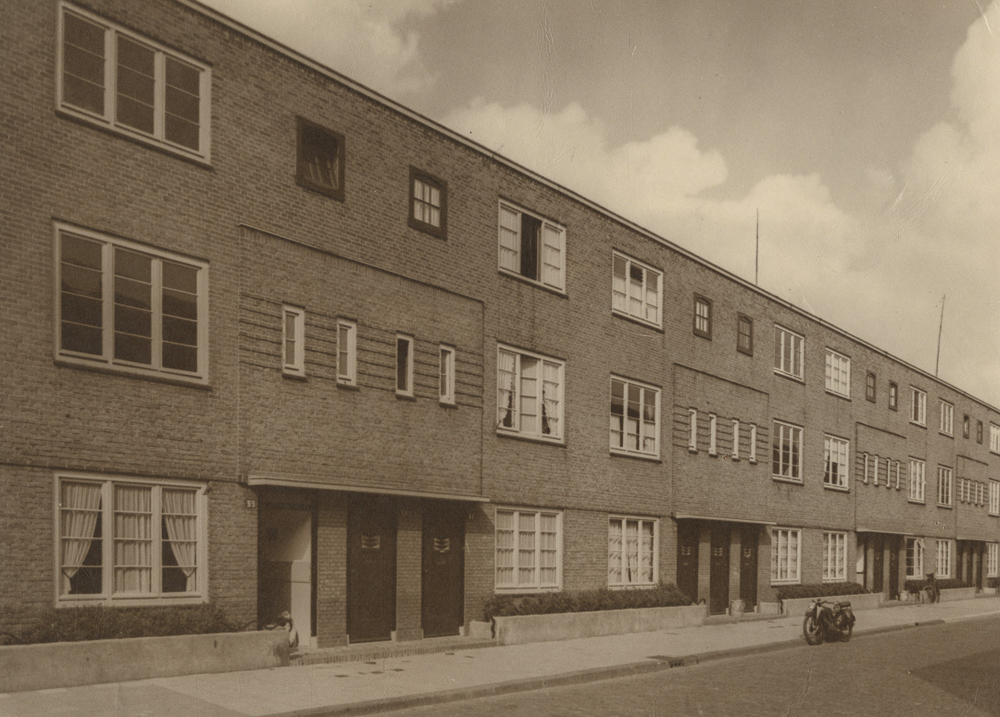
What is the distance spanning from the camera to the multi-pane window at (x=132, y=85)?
14.3 meters

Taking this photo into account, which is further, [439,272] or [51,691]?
[439,272]

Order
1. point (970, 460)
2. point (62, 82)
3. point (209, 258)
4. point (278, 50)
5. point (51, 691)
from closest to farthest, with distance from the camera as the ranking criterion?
point (51, 691) → point (62, 82) → point (209, 258) → point (278, 50) → point (970, 460)

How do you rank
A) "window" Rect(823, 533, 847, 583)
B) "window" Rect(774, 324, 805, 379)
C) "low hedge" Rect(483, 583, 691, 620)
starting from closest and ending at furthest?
1. "low hedge" Rect(483, 583, 691, 620)
2. "window" Rect(774, 324, 805, 379)
3. "window" Rect(823, 533, 847, 583)

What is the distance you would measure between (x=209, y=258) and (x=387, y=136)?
4915 millimetres

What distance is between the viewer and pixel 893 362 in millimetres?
45844

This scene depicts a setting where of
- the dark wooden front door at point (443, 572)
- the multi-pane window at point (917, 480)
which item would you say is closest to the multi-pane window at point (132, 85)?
the dark wooden front door at point (443, 572)

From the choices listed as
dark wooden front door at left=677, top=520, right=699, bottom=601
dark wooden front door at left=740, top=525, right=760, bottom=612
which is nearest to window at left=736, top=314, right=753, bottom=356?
dark wooden front door at left=740, top=525, right=760, bottom=612

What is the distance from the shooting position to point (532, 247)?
24.0 meters

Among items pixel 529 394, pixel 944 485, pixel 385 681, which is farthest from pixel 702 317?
pixel 944 485

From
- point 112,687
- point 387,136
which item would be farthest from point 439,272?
point 112,687

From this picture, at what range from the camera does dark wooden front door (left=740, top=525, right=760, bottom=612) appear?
106 ft

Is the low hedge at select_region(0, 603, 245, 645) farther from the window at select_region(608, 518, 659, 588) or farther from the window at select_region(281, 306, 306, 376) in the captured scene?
the window at select_region(608, 518, 659, 588)

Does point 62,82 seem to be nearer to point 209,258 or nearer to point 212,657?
point 209,258

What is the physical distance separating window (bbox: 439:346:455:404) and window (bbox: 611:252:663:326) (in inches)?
268
